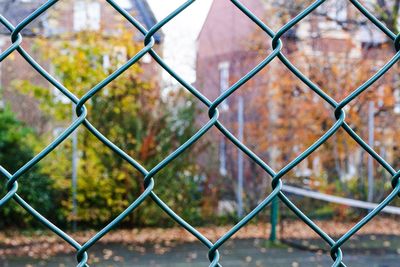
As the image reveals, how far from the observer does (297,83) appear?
11328 mm

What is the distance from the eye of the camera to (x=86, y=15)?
10.7 metres

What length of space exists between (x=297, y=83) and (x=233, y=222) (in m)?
2.61

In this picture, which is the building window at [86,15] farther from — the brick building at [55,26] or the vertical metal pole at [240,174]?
the vertical metal pole at [240,174]

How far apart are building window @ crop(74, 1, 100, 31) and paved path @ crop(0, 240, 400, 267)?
3.94 m

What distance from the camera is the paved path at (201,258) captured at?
7004 mm

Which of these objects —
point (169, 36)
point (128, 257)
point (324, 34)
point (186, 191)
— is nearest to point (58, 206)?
point (186, 191)

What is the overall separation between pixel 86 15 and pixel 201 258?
4.93 m

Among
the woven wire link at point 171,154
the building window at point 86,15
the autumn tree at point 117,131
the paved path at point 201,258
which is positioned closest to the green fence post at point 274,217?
the paved path at point 201,258

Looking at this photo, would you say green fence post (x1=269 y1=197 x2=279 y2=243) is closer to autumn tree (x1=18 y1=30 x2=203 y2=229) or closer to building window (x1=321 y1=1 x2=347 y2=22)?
autumn tree (x1=18 y1=30 x2=203 y2=229)

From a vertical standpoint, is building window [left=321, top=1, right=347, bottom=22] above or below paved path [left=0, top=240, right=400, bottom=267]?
above

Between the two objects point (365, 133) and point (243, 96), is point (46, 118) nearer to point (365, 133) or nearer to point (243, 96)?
point (243, 96)

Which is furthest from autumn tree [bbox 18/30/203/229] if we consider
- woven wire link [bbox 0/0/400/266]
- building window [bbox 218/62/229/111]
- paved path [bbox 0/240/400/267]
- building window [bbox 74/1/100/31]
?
woven wire link [bbox 0/0/400/266]

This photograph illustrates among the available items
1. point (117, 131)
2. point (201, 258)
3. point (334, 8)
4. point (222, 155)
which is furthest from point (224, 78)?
point (201, 258)

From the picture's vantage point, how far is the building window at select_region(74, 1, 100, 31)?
35.1 ft
